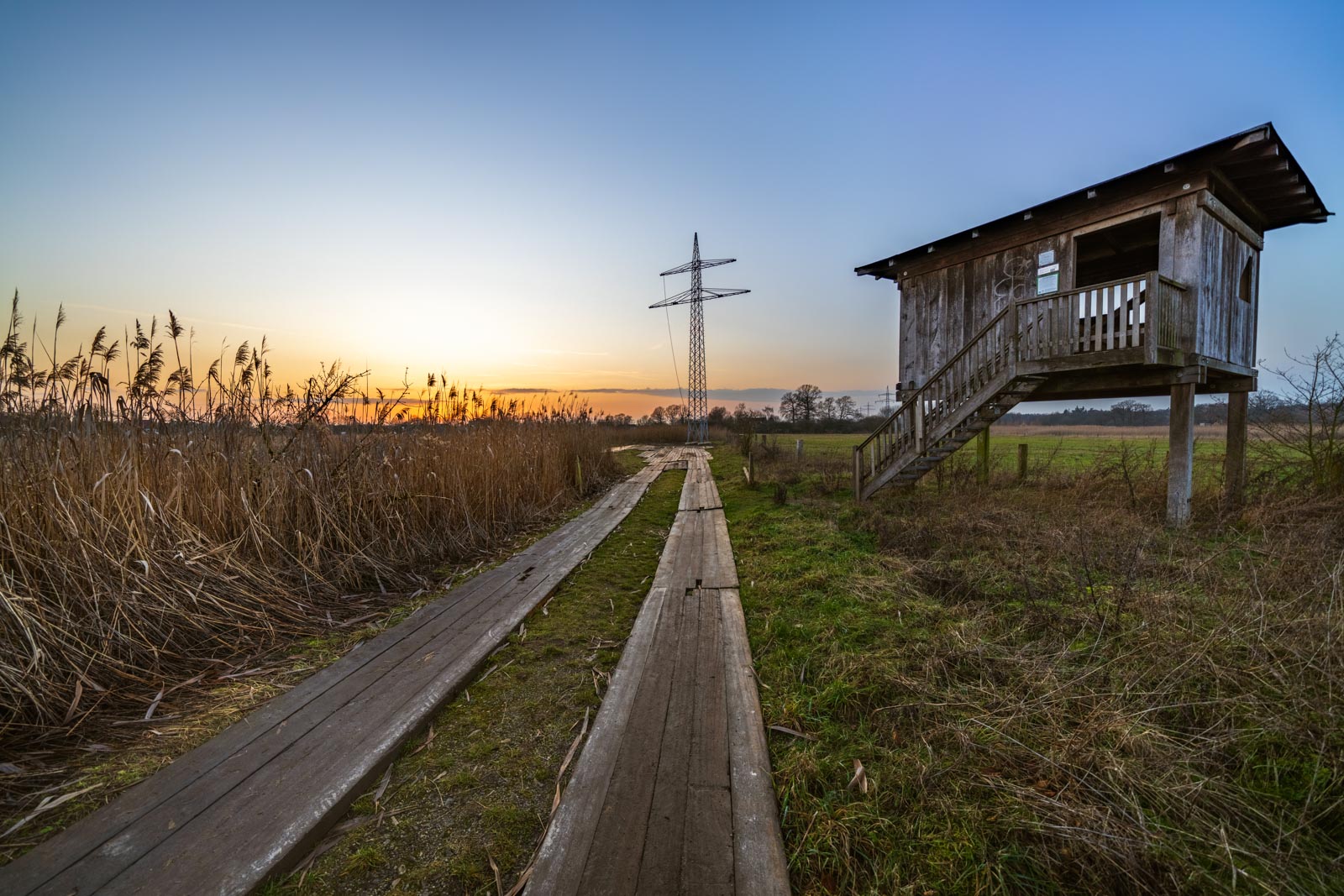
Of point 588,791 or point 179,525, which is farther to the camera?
point 179,525

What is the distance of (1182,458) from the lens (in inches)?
316

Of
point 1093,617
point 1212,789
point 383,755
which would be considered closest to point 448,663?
point 383,755

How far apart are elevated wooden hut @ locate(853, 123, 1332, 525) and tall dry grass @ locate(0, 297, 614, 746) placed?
7.67m

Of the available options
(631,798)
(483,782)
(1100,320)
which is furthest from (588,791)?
(1100,320)

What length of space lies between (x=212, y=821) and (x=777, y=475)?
13865mm

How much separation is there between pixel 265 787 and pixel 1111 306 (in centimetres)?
1019

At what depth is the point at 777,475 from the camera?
586 inches

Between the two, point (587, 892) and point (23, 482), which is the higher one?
point (23, 482)

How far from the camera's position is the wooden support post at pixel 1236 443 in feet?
29.6

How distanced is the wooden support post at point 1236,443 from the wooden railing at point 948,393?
14.4 feet

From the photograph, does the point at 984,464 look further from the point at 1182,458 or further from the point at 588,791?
the point at 588,791

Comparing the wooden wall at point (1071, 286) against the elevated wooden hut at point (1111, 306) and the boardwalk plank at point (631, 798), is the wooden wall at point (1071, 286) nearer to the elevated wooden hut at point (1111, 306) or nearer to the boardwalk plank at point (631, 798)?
the elevated wooden hut at point (1111, 306)

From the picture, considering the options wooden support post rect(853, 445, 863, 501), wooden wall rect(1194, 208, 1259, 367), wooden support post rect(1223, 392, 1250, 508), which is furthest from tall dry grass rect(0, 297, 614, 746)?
wooden support post rect(1223, 392, 1250, 508)

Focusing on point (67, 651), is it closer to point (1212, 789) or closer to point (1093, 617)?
point (1212, 789)
